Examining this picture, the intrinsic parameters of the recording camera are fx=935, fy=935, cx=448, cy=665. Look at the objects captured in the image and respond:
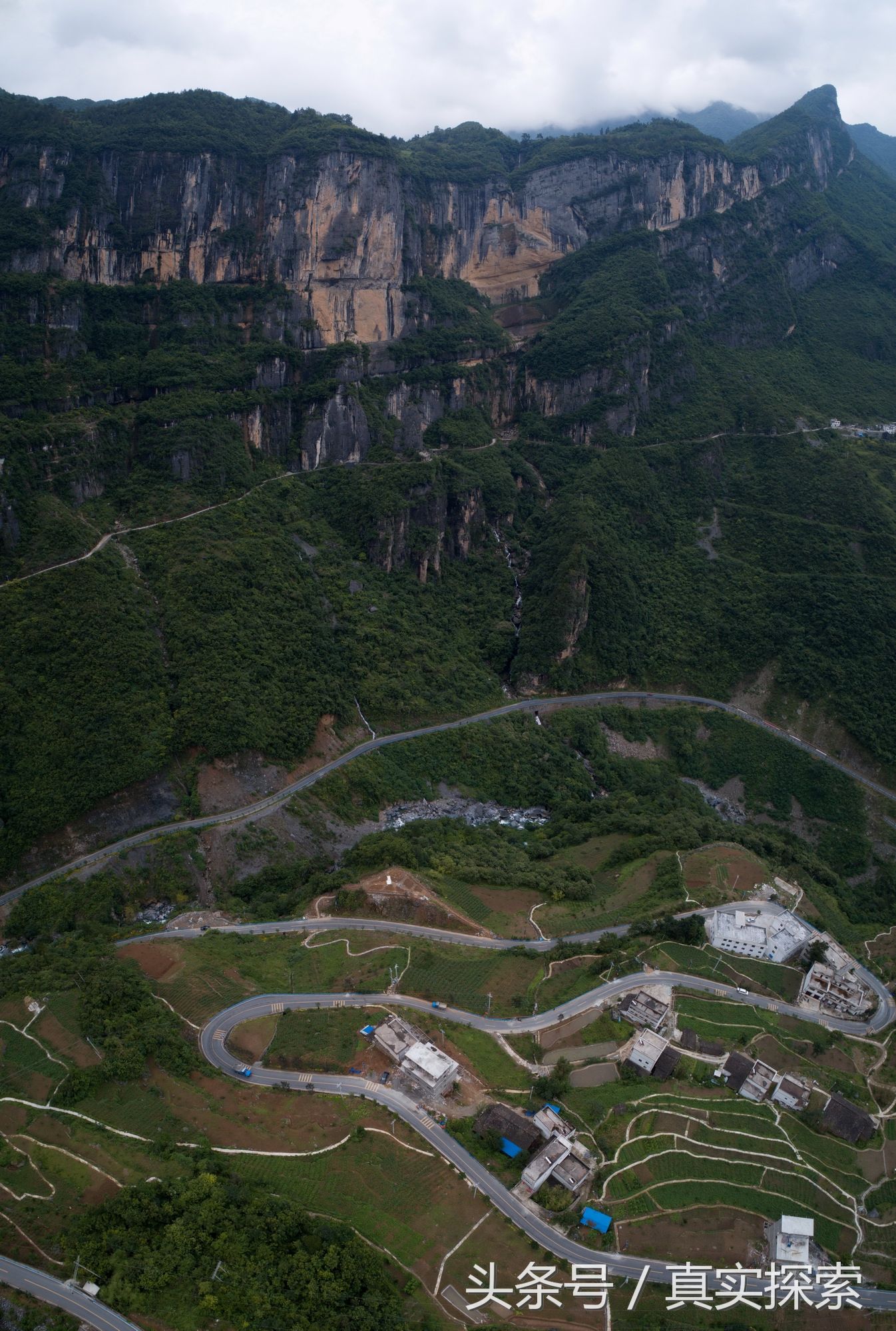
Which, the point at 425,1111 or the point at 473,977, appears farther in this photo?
the point at 473,977

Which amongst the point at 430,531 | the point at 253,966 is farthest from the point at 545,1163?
the point at 430,531

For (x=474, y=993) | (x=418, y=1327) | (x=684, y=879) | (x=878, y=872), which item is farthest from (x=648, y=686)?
(x=418, y=1327)

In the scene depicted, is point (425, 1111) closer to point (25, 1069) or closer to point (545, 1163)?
point (545, 1163)

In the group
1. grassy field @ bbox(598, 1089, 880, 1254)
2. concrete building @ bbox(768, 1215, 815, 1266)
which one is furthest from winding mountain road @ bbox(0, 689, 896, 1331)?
grassy field @ bbox(598, 1089, 880, 1254)

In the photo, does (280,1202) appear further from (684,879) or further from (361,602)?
(361,602)

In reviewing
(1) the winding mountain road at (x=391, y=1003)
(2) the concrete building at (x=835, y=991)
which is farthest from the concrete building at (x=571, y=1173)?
(2) the concrete building at (x=835, y=991)
